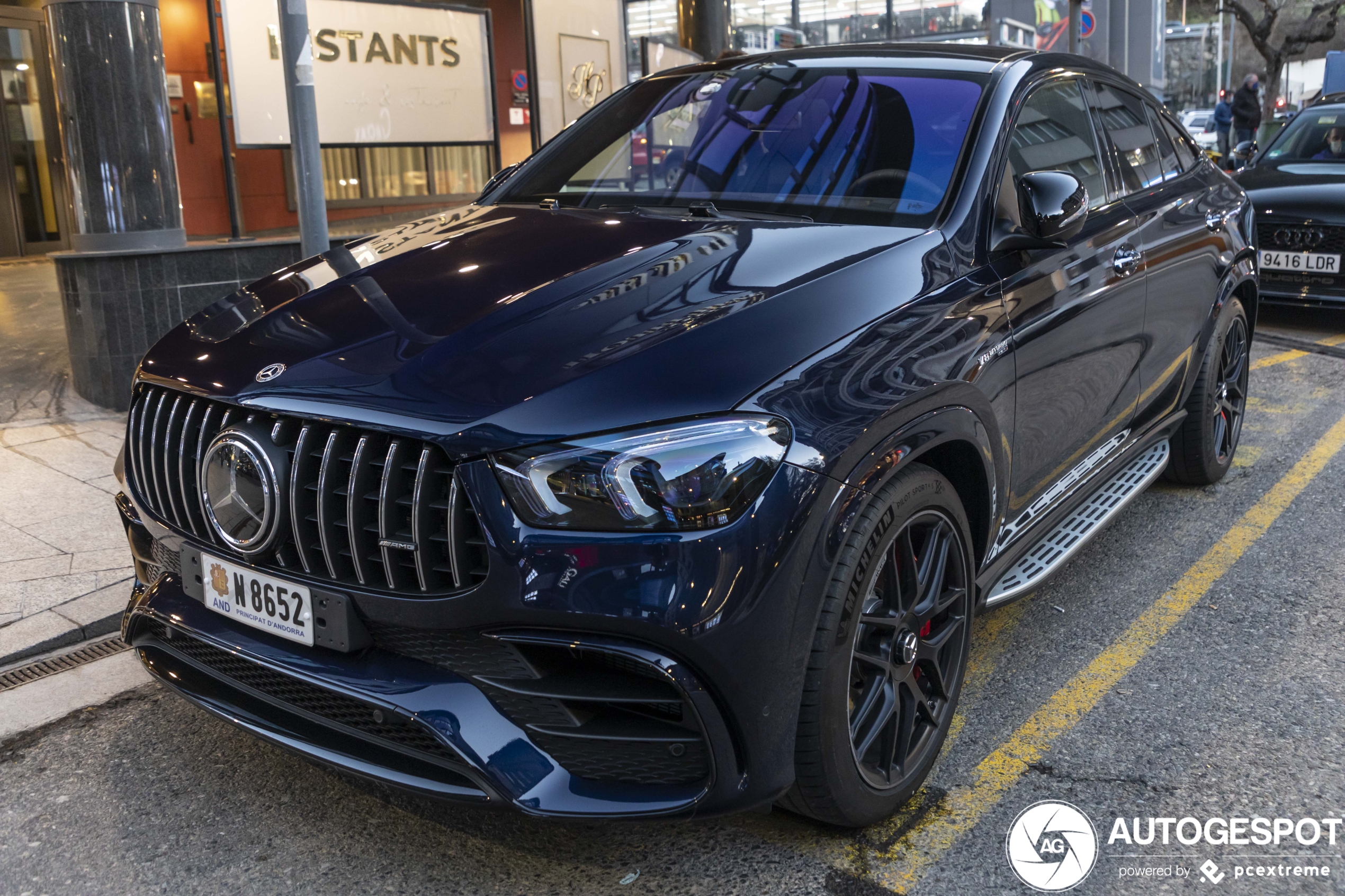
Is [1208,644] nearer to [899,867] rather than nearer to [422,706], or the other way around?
[899,867]

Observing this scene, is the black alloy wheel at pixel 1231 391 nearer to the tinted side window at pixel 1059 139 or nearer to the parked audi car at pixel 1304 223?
the tinted side window at pixel 1059 139

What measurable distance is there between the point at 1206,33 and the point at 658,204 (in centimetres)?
7341

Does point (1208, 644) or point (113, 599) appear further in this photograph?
point (113, 599)

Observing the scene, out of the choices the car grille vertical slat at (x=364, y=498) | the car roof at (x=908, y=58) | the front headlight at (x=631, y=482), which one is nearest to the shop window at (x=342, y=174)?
the car roof at (x=908, y=58)

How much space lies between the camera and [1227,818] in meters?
2.64

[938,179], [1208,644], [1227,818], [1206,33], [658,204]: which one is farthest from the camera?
[1206,33]

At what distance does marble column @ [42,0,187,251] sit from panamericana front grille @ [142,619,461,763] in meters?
4.45

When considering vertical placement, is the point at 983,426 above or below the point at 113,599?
above

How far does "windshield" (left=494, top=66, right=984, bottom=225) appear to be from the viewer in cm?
312

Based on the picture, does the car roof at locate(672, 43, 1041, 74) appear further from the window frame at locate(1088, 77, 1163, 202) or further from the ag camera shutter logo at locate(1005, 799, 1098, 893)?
the ag camera shutter logo at locate(1005, 799, 1098, 893)

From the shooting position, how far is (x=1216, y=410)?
485 cm

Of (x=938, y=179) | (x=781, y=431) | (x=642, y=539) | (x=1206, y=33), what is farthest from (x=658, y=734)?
(x=1206, y=33)

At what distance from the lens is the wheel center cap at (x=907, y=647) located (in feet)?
8.39

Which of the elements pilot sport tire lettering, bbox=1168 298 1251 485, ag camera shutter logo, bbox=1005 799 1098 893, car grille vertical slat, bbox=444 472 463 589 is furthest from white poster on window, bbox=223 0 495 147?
ag camera shutter logo, bbox=1005 799 1098 893
